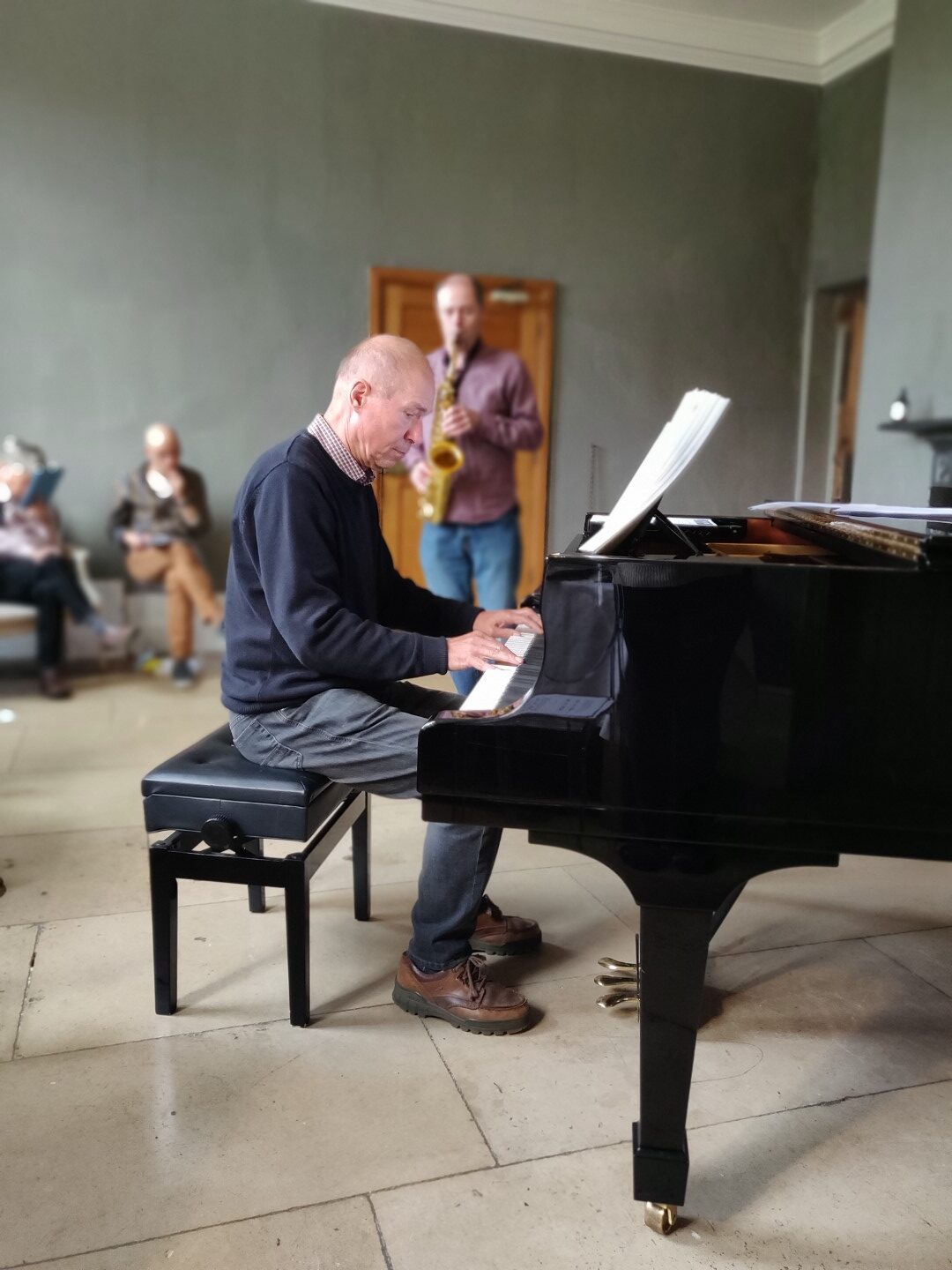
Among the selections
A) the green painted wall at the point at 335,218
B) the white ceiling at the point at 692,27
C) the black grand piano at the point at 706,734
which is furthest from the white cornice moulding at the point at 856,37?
the black grand piano at the point at 706,734

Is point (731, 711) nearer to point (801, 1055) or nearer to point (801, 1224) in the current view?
point (801, 1224)

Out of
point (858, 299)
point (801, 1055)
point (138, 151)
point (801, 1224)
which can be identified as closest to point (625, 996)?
point (801, 1055)

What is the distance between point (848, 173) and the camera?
15.1 ft

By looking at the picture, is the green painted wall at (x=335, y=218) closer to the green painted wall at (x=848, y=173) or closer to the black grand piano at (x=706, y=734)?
the green painted wall at (x=848, y=173)

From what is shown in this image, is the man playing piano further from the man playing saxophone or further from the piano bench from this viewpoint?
the man playing saxophone

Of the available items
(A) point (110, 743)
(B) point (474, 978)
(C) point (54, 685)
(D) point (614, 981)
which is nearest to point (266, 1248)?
(B) point (474, 978)

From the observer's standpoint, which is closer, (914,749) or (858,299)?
(914,749)

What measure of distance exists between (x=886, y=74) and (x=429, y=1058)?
4541 mm

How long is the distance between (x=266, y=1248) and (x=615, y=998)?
80cm

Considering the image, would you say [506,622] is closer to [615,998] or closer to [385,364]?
[385,364]

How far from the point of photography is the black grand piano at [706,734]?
1.19 meters

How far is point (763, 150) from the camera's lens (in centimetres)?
461

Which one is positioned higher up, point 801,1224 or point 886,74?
point 886,74

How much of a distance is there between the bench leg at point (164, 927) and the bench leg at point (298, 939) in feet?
0.70
